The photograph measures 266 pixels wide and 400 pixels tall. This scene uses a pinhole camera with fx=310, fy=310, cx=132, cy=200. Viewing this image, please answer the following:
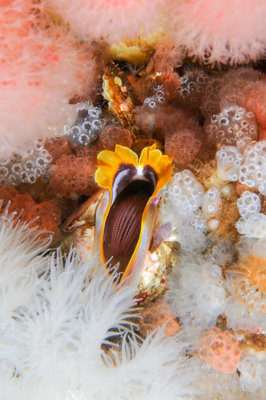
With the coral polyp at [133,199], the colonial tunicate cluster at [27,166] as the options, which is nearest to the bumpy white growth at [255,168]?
the coral polyp at [133,199]

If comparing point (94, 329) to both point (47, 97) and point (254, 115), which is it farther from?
point (254, 115)

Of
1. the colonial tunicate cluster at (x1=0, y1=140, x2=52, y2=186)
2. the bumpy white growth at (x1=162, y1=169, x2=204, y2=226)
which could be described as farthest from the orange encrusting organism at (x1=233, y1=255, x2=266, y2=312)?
the colonial tunicate cluster at (x1=0, y1=140, x2=52, y2=186)

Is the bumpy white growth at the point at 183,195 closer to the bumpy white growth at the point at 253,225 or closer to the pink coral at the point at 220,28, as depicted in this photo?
the bumpy white growth at the point at 253,225

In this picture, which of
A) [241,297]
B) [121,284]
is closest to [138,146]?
[121,284]

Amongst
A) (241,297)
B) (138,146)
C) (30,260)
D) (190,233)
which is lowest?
(241,297)

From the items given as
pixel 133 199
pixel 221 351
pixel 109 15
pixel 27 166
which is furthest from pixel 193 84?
pixel 221 351

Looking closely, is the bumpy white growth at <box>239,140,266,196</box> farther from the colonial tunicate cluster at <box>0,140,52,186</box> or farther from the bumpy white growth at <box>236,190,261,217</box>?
the colonial tunicate cluster at <box>0,140,52,186</box>
